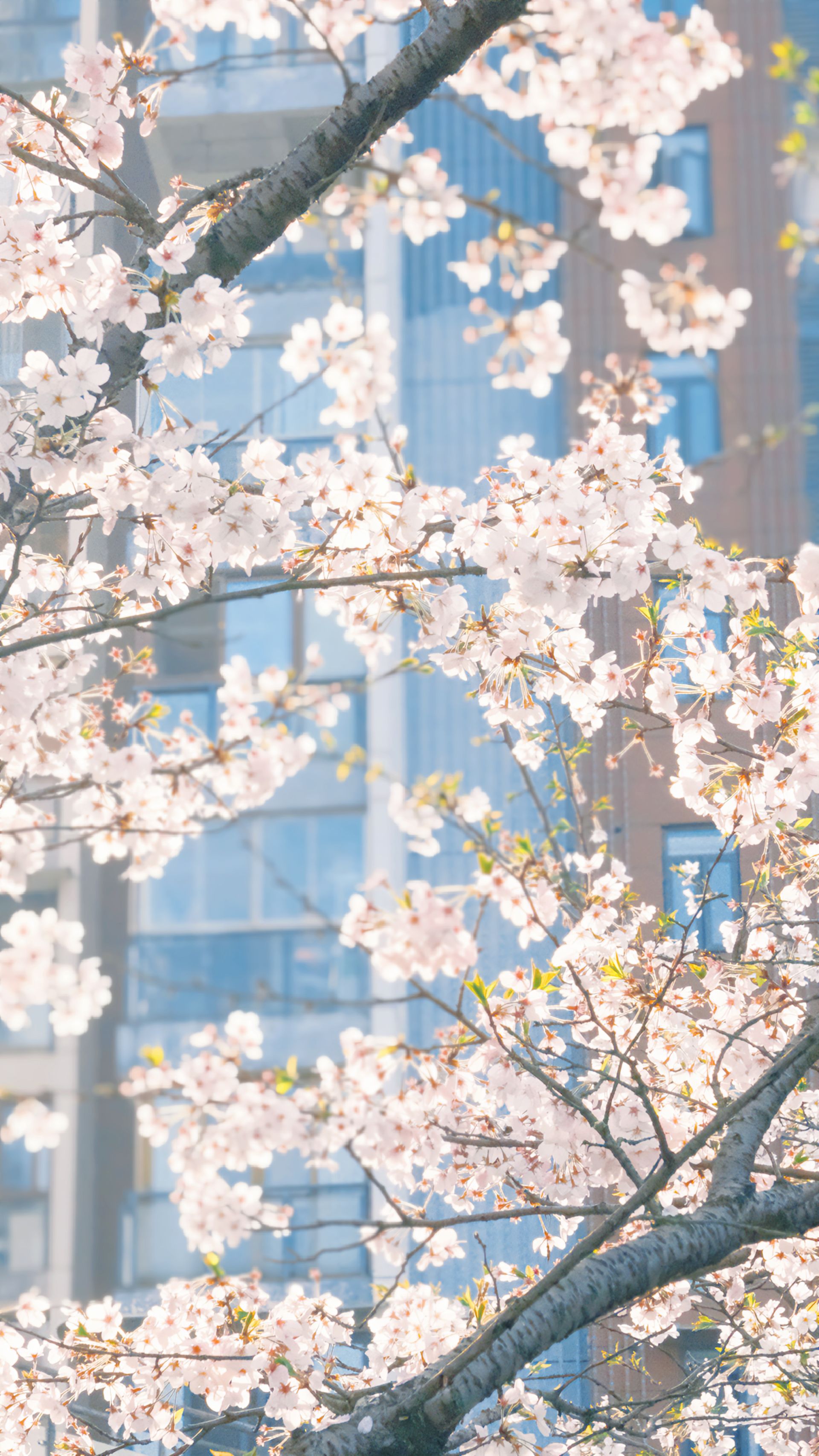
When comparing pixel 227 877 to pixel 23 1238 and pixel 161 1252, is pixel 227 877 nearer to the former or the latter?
pixel 161 1252

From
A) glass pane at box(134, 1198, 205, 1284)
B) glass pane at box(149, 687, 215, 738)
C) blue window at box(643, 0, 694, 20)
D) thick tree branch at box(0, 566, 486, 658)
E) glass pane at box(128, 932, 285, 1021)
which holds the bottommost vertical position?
glass pane at box(134, 1198, 205, 1284)

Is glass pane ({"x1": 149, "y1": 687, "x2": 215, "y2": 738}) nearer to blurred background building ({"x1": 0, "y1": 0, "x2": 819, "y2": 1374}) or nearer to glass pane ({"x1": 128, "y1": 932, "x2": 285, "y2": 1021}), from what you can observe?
blurred background building ({"x1": 0, "y1": 0, "x2": 819, "y2": 1374})

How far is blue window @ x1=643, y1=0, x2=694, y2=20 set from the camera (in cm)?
827

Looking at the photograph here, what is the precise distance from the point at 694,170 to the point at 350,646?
190 inches

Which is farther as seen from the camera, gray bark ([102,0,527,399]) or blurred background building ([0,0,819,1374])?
blurred background building ([0,0,819,1374])

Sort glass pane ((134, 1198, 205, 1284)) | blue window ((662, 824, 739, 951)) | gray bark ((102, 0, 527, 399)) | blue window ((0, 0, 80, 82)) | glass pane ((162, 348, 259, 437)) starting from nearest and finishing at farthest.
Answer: gray bark ((102, 0, 527, 399)) → blue window ((662, 824, 739, 951)) → glass pane ((162, 348, 259, 437)) → blue window ((0, 0, 80, 82)) → glass pane ((134, 1198, 205, 1284))

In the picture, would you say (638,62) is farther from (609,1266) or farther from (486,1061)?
(609,1266)

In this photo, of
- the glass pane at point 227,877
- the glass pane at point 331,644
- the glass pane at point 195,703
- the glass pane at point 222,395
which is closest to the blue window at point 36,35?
the glass pane at point 222,395

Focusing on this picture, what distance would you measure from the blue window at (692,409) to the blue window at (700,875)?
20.5ft

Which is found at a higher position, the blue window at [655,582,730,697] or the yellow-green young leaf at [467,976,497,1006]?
the blue window at [655,582,730,697]

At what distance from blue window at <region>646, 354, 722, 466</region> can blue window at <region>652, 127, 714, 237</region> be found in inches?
47.8

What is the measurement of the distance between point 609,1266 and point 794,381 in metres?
8.31

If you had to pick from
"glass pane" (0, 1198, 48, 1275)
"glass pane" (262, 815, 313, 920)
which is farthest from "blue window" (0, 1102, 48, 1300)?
"glass pane" (262, 815, 313, 920)

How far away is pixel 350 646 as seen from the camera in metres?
8.90
